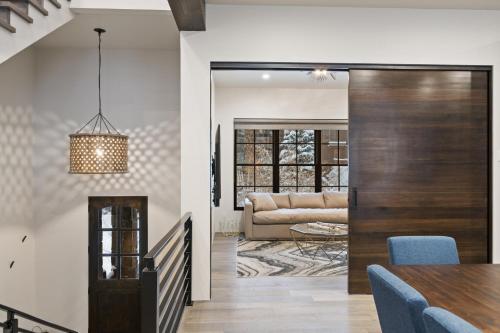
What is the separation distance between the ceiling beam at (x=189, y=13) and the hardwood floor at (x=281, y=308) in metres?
2.38

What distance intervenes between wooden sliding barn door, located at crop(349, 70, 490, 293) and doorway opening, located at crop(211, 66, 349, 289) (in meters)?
2.27

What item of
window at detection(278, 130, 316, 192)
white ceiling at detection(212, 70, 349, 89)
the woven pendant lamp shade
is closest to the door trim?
the woven pendant lamp shade

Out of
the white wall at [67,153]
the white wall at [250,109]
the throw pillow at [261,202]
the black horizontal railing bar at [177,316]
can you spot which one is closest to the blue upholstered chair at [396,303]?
the black horizontal railing bar at [177,316]

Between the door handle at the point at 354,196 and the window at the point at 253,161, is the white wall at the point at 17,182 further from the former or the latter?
the window at the point at 253,161

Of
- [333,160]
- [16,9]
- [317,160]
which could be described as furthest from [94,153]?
[333,160]

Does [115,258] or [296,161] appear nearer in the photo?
[115,258]

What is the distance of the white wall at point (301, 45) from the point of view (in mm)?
3352

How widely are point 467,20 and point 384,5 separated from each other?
81 centimetres

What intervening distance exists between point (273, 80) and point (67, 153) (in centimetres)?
351

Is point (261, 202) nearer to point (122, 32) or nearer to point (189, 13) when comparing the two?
point (122, 32)

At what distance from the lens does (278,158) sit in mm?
7488

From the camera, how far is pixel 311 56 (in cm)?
340

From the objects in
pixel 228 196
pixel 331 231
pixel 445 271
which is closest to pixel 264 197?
pixel 228 196

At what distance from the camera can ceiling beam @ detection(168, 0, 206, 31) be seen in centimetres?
275
